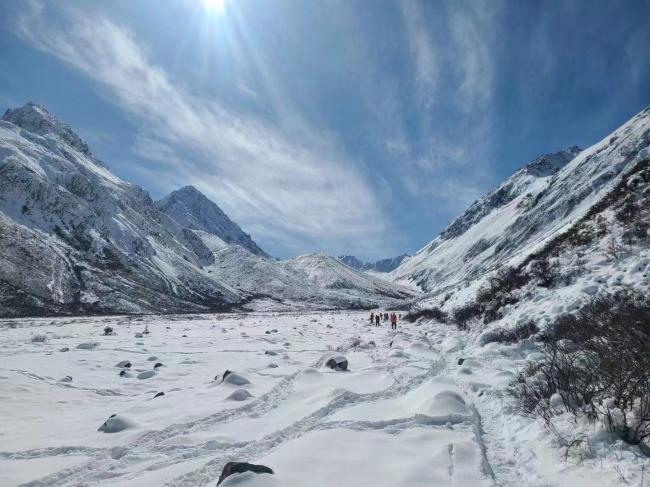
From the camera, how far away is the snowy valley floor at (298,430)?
16.6 feet

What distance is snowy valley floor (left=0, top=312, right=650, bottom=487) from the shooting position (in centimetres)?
507

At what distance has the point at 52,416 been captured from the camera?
879 centimetres

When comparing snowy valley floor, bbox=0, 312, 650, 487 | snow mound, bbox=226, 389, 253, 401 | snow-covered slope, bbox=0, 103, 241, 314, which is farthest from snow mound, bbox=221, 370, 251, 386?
snow-covered slope, bbox=0, 103, 241, 314

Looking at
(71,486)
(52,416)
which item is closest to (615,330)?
(71,486)

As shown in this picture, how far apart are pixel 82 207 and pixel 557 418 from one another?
170 meters

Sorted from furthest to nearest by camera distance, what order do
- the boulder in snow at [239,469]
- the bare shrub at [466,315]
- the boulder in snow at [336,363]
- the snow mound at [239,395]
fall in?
the bare shrub at [466,315] → the boulder in snow at [336,363] → the snow mound at [239,395] → the boulder in snow at [239,469]

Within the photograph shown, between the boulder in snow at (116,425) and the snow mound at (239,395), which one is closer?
the boulder in snow at (116,425)

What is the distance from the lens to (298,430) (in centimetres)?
702

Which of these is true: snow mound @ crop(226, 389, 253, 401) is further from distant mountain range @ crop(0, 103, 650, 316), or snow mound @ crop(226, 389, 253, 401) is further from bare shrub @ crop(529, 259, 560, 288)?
distant mountain range @ crop(0, 103, 650, 316)

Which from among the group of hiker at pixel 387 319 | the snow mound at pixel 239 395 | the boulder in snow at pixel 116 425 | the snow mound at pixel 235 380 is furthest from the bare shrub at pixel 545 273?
the boulder in snow at pixel 116 425

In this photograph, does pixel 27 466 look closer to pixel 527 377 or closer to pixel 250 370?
pixel 250 370

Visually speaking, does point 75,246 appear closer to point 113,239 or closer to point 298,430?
point 113,239

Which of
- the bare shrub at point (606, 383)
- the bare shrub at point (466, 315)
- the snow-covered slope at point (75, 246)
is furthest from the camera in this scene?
the snow-covered slope at point (75, 246)

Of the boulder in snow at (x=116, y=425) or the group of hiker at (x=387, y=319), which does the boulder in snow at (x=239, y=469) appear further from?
the group of hiker at (x=387, y=319)
